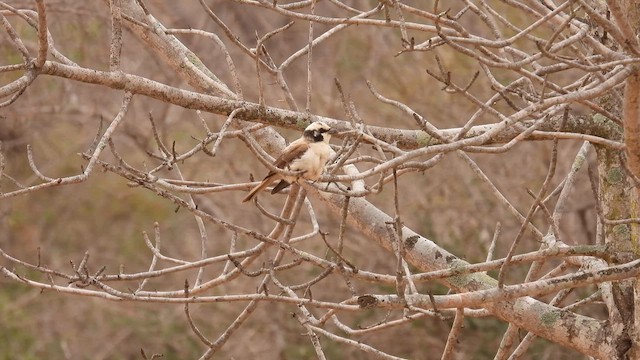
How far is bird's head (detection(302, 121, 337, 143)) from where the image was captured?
4469 millimetres

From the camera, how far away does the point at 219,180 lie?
36.6ft

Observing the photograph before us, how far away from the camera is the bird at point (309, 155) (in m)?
4.36

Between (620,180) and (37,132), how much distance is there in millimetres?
8530

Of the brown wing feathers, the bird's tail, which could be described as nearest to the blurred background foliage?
the brown wing feathers

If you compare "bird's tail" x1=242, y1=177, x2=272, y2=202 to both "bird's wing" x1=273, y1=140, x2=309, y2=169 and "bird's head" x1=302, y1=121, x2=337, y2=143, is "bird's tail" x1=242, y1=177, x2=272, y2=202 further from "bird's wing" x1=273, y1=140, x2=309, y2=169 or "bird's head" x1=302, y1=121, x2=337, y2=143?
"bird's head" x1=302, y1=121, x2=337, y2=143

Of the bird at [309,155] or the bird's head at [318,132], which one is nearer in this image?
the bird at [309,155]

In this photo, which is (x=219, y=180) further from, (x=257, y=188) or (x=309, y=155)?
(x=309, y=155)

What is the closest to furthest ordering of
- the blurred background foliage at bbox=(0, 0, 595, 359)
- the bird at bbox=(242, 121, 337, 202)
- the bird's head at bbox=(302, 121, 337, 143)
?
the bird at bbox=(242, 121, 337, 202) → the bird's head at bbox=(302, 121, 337, 143) → the blurred background foliage at bbox=(0, 0, 595, 359)

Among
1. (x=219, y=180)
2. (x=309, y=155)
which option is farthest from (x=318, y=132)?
(x=219, y=180)

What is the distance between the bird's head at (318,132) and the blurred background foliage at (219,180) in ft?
13.5

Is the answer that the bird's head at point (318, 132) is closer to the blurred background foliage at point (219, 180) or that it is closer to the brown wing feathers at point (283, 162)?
the brown wing feathers at point (283, 162)

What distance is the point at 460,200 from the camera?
10.3 metres

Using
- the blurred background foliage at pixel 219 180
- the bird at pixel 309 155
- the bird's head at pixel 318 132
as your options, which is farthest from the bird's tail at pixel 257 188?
the blurred background foliage at pixel 219 180

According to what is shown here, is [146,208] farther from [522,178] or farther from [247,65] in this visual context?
[522,178]
